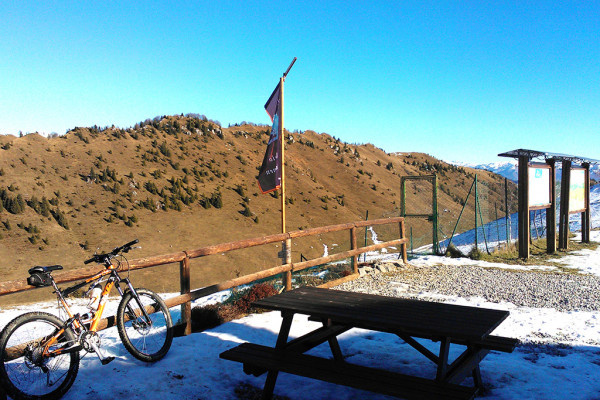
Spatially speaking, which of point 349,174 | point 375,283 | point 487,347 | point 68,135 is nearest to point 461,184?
point 349,174

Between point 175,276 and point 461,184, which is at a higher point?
point 461,184

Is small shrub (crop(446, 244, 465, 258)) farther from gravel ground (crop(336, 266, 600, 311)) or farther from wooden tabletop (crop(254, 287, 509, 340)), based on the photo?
wooden tabletop (crop(254, 287, 509, 340))

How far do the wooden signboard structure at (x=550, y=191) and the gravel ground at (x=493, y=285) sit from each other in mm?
2653

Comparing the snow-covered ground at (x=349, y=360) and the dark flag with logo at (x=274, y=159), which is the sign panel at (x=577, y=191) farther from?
the dark flag with logo at (x=274, y=159)

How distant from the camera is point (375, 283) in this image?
30.8 feet

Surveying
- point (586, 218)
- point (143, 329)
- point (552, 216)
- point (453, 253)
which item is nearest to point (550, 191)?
point (552, 216)

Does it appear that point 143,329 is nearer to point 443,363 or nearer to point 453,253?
point 443,363

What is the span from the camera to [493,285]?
9.06 meters

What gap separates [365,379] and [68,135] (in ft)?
142

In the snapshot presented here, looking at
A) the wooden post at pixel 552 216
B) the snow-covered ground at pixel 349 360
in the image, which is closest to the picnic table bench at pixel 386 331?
the snow-covered ground at pixel 349 360

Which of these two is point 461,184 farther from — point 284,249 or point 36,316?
point 36,316

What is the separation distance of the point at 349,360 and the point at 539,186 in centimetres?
1072

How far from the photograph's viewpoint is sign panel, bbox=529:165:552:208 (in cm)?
1289

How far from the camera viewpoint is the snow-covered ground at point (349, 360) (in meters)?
4.09
